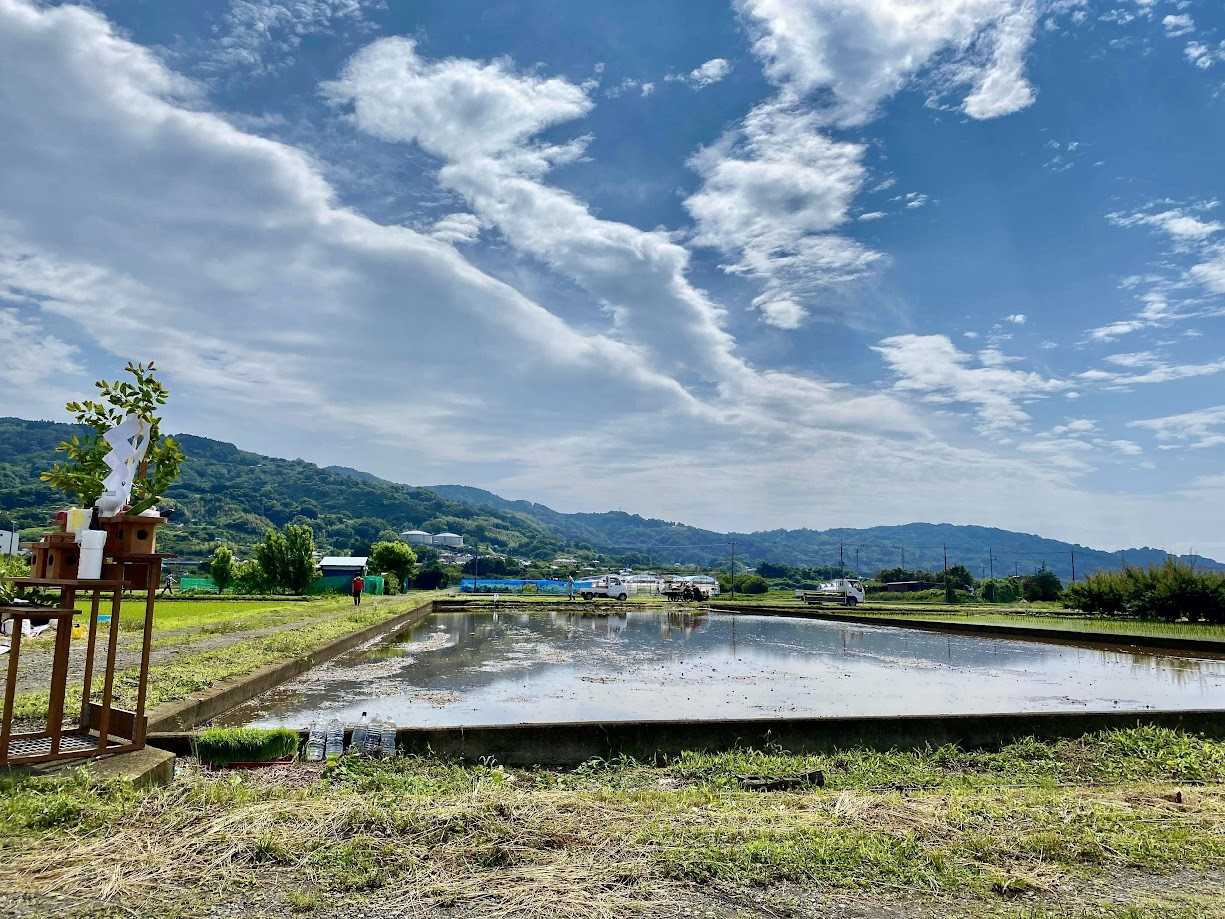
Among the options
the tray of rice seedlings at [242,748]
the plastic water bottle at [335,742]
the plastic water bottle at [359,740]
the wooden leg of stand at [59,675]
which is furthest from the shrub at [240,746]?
the wooden leg of stand at [59,675]

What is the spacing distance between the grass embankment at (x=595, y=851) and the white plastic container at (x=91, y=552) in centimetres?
136

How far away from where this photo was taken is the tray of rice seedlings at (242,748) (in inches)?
246

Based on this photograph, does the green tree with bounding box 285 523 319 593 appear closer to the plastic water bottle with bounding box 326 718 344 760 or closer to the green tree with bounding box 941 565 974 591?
the plastic water bottle with bounding box 326 718 344 760

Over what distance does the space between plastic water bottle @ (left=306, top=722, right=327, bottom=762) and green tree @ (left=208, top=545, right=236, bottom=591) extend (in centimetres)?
4257

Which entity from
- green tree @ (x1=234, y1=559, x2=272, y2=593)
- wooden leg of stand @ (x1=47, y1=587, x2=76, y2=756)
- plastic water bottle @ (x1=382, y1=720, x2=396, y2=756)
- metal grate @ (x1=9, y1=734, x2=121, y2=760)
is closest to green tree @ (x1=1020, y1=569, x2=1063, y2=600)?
green tree @ (x1=234, y1=559, x2=272, y2=593)

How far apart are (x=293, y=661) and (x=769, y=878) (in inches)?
452

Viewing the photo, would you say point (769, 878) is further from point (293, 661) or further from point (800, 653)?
point (800, 653)

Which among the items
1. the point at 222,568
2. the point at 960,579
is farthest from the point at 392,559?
the point at 960,579

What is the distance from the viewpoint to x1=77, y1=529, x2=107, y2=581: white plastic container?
205 inches

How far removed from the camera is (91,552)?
5.26 m

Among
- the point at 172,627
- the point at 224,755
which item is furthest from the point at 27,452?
the point at 224,755

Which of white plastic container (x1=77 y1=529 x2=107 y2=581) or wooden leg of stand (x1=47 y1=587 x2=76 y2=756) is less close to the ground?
white plastic container (x1=77 y1=529 x2=107 y2=581)

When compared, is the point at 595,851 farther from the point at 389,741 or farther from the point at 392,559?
the point at 392,559

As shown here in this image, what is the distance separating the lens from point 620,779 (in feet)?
21.5
